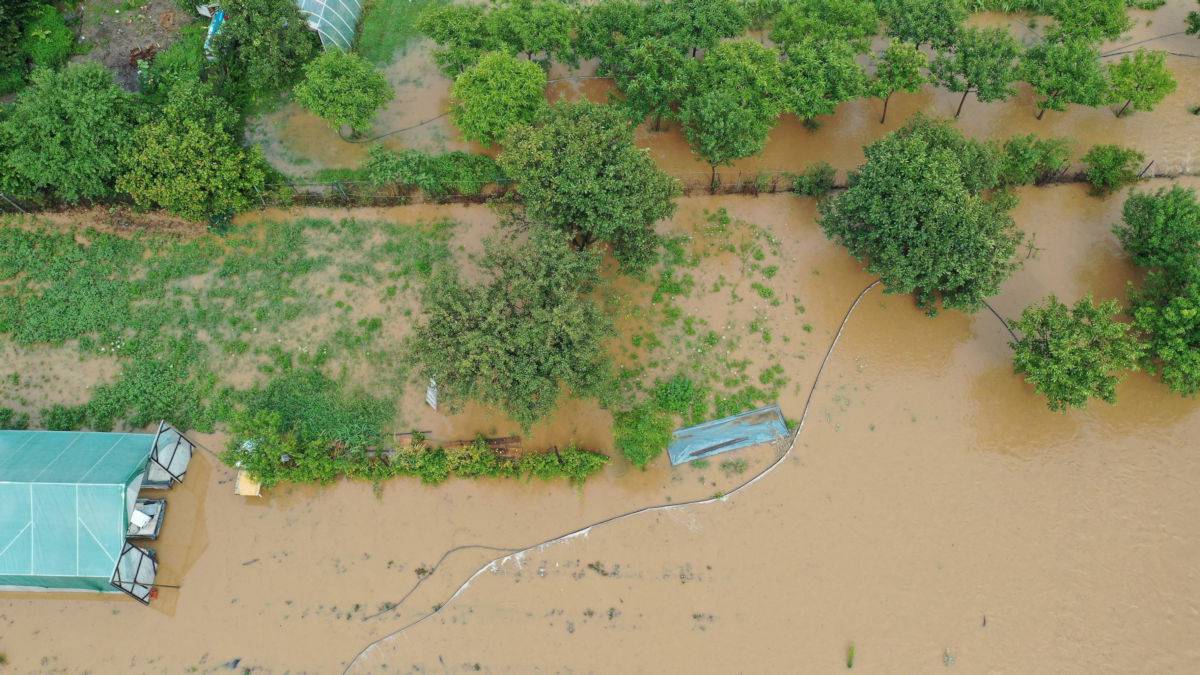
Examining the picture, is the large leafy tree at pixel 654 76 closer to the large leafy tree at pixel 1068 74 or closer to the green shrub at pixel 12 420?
the large leafy tree at pixel 1068 74

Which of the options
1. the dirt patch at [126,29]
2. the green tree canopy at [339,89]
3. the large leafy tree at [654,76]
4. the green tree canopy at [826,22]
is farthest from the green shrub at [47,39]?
the green tree canopy at [826,22]

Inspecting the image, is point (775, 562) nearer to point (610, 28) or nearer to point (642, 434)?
point (642, 434)

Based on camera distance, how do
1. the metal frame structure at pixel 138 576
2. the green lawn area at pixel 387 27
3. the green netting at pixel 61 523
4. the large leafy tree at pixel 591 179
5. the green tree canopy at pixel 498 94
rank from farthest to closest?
the green lawn area at pixel 387 27
the green tree canopy at pixel 498 94
the large leafy tree at pixel 591 179
the metal frame structure at pixel 138 576
the green netting at pixel 61 523

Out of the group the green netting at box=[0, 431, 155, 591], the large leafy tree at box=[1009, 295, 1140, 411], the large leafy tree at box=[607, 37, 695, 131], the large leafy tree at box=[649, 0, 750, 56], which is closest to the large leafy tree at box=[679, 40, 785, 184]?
the large leafy tree at box=[607, 37, 695, 131]

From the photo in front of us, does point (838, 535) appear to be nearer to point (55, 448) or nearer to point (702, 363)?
point (702, 363)

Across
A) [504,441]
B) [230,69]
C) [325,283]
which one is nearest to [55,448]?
[325,283]
